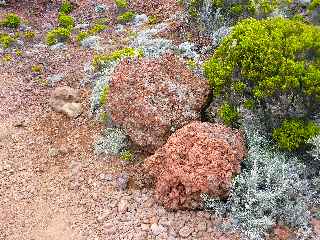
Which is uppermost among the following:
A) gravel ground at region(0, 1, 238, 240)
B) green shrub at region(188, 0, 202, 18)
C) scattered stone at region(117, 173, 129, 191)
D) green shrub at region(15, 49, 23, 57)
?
green shrub at region(188, 0, 202, 18)

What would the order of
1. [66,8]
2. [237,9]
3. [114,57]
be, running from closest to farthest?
[114,57] → [237,9] → [66,8]

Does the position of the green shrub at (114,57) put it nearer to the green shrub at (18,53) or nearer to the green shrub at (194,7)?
the green shrub at (194,7)

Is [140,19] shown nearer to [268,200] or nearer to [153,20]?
[153,20]

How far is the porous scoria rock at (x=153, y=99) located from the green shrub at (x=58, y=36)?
435 centimetres

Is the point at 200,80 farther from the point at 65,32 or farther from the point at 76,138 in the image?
the point at 65,32

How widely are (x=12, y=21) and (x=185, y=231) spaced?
863cm

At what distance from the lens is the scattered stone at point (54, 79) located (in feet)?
38.4

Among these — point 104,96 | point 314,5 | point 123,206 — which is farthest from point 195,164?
point 314,5

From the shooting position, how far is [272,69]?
819 centimetres

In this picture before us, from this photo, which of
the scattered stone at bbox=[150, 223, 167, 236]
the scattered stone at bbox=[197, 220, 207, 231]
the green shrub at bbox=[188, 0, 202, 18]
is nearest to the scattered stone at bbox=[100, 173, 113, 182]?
the scattered stone at bbox=[150, 223, 167, 236]

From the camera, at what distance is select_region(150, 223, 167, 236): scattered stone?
7902mm

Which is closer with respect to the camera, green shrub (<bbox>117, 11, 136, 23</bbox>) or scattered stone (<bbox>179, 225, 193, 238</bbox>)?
scattered stone (<bbox>179, 225, 193, 238</bbox>)

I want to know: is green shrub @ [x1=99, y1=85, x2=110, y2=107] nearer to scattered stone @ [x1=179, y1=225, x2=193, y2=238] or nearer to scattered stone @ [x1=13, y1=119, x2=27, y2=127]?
scattered stone @ [x1=13, y1=119, x2=27, y2=127]

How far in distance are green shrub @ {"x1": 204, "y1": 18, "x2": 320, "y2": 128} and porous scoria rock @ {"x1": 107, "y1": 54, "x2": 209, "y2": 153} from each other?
20.2 inches
